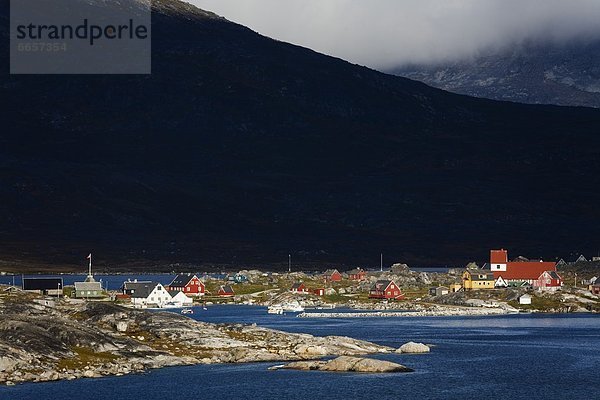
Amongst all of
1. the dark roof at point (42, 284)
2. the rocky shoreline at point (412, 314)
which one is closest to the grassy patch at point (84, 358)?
the dark roof at point (42, 284)

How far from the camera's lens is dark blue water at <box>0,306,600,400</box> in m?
101

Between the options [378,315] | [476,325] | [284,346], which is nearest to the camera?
[284,346]

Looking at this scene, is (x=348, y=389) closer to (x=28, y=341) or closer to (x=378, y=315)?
(x=28, y=341)

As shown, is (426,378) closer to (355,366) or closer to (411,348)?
(355,366)

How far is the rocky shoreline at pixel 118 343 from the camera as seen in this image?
106625 mm

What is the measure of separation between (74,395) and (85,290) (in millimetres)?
102187

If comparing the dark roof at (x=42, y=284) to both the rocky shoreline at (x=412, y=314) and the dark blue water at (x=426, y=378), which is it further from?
the dark blue water at (x=426, y=378)

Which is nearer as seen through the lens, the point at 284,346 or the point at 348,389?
the point at 348,389

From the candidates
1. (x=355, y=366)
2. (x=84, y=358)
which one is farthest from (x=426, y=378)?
(x=84, y=358)

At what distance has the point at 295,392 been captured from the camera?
102 metres

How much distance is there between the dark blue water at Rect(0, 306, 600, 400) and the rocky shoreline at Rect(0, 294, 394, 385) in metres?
2.90

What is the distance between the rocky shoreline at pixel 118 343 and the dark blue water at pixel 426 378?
114 inches

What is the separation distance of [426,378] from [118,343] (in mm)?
32377

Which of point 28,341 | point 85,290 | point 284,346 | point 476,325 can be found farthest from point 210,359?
point 85,290
